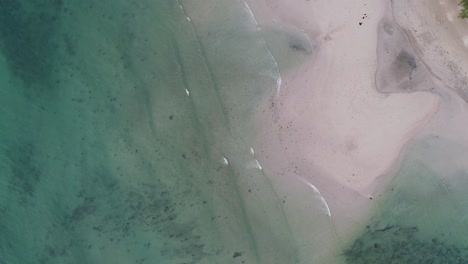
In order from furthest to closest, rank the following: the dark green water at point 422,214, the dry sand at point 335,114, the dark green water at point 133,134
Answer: the dark green water at point 422,214 → the dark green water at point 133,134 → the dry sand at point 335,114

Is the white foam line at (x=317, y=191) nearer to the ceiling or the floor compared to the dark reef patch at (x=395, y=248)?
nearer to the ceiling

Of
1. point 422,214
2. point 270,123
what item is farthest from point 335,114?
point 422,214

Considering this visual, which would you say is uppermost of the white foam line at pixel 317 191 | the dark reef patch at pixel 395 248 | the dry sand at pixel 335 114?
the dry sand at pixel 335 114

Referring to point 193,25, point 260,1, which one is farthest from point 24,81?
point 260,1

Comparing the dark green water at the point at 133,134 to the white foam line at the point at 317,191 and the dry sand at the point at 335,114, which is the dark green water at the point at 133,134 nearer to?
the dry sand at the point at 335,114

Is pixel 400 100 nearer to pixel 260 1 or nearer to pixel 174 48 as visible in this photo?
pixel 260 1

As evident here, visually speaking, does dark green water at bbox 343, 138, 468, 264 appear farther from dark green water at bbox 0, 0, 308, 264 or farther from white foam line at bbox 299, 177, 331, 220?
dark green water at bbox 0, 0, 308, 264

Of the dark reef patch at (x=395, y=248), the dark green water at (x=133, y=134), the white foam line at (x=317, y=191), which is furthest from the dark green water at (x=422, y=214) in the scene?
the dark green water at (x=133, y=134)
